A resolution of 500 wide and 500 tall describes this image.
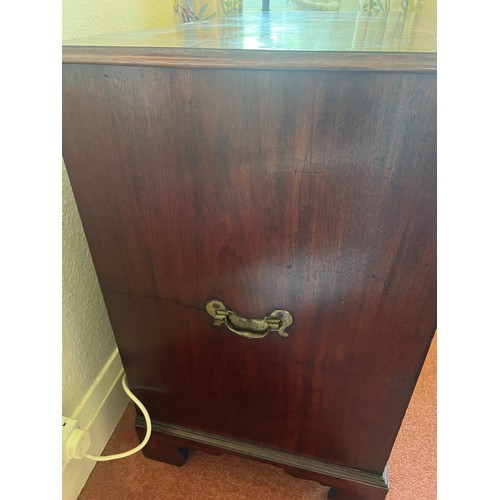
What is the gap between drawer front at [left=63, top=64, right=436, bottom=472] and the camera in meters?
0.36

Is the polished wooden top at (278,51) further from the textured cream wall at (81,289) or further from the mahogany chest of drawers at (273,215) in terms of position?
the textured cream wall at (81,289)

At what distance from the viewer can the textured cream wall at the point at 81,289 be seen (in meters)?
0.65

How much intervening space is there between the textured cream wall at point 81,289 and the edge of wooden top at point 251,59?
0.93 feet

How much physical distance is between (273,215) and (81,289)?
0.47 meters

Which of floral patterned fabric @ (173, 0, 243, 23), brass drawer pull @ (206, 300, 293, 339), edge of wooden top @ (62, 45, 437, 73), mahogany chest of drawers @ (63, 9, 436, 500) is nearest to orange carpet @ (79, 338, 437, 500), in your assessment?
mahogany chest of drawers @ (63, 9, 436, 500)

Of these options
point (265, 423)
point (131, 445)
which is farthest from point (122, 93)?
point (131, 445)

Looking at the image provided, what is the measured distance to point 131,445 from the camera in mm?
832

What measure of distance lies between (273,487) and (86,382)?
1.42ft

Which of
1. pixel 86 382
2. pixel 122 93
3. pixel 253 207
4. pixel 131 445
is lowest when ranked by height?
pixel 131 445

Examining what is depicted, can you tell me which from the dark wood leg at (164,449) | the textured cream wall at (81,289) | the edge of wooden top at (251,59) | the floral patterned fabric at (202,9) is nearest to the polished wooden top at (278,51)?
the edge of wooden top at (251,59)

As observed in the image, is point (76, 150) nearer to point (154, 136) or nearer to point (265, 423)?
point (154, 136)

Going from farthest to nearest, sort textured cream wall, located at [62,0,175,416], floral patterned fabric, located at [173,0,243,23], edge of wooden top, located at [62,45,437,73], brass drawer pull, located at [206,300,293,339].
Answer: floral patterned fabric, located at [173,0,243,23]
textured cream wall, located at [62,0,175,416]
brass drawer pull, located at [206,300,293,339]
edge of wooden top, located at [62,45,437,73]

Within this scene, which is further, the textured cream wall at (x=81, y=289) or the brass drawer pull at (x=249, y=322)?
the textured cream wall at (x=81, y=289)

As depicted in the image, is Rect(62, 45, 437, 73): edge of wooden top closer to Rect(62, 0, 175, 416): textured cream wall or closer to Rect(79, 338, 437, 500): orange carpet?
Rect(62, 0, 175, 416): textured cream wall
